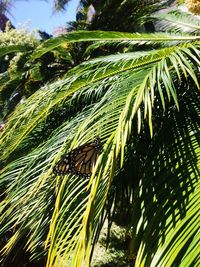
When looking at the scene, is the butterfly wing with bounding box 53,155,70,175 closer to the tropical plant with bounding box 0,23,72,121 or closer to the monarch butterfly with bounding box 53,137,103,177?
the monarch butterfly with bounding box 53,137,103,177

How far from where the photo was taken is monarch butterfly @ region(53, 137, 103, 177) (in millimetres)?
1708

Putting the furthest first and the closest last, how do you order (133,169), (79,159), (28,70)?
1. (28,70)
2. (133,169)
3. (79,159)

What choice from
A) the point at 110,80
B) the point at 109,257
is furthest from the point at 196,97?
the point at 109,257

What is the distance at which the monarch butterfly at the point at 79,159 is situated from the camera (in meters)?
1.71

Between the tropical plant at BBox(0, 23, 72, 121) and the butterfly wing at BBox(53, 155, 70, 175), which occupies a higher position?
the tropical plant at BBox(0, 23, 72, 121)

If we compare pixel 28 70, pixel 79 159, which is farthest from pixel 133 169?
pixel 28 70

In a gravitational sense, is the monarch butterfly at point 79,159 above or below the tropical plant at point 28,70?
below

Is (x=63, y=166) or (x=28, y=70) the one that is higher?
(x=28, y=70)

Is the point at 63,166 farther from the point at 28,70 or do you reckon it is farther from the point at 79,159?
the point at 28,70

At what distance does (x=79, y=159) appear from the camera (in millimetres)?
1718

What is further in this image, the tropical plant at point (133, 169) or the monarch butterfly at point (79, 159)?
the monarch butterfly at point (79, 159)

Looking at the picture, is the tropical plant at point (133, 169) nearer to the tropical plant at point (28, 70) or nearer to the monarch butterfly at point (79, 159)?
the monarch butterfly at point (79, 159)

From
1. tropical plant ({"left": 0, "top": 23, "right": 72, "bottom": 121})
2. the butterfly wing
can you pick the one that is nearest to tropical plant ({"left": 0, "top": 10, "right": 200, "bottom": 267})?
the butterfly wing

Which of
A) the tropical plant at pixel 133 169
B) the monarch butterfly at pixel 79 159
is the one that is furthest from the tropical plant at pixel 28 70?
the monarch butterfly at pixel 79 159
